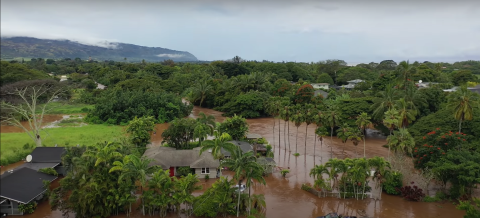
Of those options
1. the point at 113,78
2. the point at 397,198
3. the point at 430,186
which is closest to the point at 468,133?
the point at 430,186

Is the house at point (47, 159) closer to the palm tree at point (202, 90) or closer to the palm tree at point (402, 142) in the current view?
the palm tree at point (402, 142)

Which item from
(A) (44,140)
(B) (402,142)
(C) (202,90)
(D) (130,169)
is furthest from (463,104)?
(C) (202,90)

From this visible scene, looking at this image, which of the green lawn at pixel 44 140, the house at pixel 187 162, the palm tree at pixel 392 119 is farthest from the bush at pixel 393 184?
the green lawn at pixel 44 140

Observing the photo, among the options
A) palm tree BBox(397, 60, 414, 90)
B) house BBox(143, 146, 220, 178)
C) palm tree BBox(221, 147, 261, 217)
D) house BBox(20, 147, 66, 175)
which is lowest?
house BBox(143, 146, 220, 178)

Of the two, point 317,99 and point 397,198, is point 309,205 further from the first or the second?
point 317,99

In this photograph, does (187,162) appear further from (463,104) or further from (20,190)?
(463,104)

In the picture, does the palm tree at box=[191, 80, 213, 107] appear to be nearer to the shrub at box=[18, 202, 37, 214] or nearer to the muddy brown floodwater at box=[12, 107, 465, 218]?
the muddy brown floodwater at box=[12, 107, 465, 218]

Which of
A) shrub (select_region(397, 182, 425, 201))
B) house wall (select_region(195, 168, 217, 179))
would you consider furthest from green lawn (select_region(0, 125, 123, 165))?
shrub (select_region(397, 182, 425, 201))
